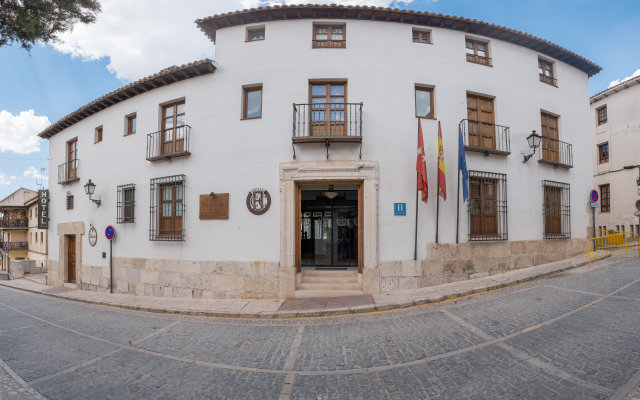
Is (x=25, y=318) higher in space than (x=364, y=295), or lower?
lower

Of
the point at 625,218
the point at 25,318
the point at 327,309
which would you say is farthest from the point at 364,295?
the point at 625,218

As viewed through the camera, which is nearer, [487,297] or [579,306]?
[579,306]

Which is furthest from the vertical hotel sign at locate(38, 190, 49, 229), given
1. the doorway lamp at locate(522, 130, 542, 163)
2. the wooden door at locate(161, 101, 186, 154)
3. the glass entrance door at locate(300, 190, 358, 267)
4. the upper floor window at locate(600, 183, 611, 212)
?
the upper floor window at locate(600, 183, 611, 212)

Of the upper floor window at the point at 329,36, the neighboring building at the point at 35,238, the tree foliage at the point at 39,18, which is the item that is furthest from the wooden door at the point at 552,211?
the neighboring building at the point at 35,238

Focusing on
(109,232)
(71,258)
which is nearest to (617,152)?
(109,232)

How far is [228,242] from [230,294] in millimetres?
1499

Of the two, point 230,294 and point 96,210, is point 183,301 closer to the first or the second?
point 230,294

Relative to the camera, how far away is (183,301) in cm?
785

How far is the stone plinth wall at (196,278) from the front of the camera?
25.2 feet

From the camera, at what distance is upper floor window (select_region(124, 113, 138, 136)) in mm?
10258

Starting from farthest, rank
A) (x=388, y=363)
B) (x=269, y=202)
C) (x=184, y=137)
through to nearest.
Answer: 1. (x=184, y=137)
2. (x=269, y=202)
3. (x=388, y=363)

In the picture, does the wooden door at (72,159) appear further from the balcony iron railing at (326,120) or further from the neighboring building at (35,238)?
the neighboring building at (35,238)

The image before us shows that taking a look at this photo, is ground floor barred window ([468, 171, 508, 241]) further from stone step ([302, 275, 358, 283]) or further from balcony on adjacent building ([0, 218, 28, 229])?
balcony on adjacent building ([0, 218, 28, 229])

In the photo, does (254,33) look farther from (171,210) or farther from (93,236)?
(93,236)
